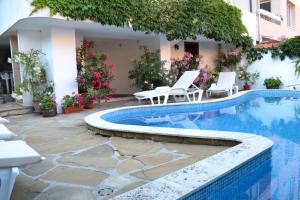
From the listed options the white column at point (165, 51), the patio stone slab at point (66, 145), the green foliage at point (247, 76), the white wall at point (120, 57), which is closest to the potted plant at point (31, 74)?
the patio stone slab at point (66, 145)

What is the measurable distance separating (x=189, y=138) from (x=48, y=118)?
5082 mm

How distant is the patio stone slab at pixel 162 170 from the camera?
370 centimetres

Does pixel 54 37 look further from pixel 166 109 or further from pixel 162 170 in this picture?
pixel 162 170

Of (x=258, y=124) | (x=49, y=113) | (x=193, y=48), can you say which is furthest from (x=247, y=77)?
(x=49, y=113)

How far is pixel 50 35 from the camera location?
9781 mm

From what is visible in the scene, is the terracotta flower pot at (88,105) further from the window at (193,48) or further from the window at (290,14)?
the window at (290,14)

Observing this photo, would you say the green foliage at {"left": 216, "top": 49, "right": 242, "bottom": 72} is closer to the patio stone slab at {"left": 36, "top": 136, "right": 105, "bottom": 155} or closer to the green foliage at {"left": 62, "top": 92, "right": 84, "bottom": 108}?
the green foliage at {"left": 62, "top": 92, "right": 84, "bottom": 108}

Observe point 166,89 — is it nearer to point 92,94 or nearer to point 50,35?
point 92,94

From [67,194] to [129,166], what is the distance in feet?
3.54

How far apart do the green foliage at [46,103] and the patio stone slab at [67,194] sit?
243 inches

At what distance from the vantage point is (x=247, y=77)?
1580cm

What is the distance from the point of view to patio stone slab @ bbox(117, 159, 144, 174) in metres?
3.98

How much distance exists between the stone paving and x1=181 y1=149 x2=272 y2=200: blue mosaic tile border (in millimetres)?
648

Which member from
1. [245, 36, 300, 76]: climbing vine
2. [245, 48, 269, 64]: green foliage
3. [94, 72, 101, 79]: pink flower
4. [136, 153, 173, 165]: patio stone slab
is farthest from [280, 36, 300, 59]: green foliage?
[136, 153, 173, 165]: patio stone slab
